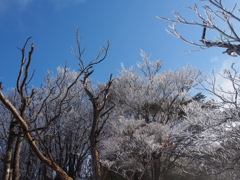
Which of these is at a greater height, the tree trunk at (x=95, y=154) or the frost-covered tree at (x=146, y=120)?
the frost-covered tree at (x=146, y=120)

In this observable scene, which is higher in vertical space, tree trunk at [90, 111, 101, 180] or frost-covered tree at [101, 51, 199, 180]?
frost-covered tree at [101, 51, 199, 180]

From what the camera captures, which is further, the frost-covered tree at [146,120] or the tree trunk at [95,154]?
the frost-covered tree at [146,120]

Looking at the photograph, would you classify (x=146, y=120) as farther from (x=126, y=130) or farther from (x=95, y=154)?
(x=95, y=154)

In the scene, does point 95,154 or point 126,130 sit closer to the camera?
point 95,154

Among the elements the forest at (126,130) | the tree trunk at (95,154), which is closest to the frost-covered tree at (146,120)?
the forest at (126,130)

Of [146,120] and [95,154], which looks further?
[146,120]

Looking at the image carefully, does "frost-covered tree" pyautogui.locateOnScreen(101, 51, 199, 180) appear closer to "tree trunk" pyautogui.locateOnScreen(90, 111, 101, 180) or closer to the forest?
the forest

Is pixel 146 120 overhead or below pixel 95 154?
overhead

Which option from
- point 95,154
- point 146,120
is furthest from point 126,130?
point 95,154

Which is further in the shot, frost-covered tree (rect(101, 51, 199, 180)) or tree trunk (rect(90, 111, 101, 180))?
frost-covered tree (rect(101, 51, 199, 180))

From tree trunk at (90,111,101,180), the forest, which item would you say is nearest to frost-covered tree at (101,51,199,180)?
the forest

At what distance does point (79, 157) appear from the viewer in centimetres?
1095

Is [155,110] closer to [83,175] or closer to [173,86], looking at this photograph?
[173,86]

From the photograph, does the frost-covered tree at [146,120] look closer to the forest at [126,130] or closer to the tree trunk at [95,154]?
the forest at [126,130]
